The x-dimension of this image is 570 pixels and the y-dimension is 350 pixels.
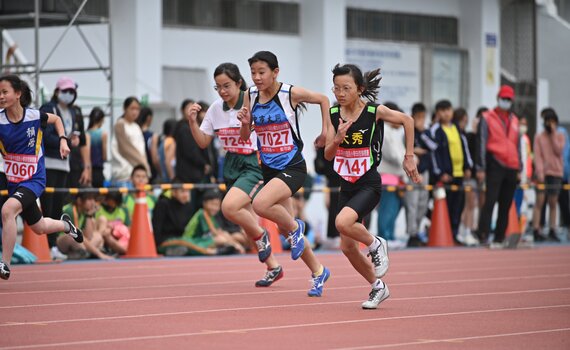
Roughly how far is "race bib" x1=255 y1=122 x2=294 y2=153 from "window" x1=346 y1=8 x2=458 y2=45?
21.9 m

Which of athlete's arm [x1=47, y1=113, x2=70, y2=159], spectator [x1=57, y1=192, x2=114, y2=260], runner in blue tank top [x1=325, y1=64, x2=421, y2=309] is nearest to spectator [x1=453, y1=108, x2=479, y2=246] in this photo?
spectator [x1=57, y1=192, x2=114, y2=260]

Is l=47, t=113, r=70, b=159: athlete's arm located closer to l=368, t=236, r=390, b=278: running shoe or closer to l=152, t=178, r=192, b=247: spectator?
l=368, t=236, r=390, b=278: running shoe

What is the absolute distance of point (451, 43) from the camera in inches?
1389

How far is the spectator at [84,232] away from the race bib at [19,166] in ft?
15.0

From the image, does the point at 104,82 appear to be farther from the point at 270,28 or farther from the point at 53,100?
the point at 53,100

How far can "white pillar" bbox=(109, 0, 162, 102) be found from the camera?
87.8 feet

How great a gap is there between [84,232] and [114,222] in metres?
0.75

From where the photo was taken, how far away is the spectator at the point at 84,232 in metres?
16.1

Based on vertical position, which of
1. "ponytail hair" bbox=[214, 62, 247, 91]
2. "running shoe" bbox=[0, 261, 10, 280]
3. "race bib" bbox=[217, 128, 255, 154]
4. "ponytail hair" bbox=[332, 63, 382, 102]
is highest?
"ponytail hair" bbox=[214, 62, 247, 91]

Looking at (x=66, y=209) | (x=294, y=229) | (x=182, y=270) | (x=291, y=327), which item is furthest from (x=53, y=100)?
(x=291, y=327)

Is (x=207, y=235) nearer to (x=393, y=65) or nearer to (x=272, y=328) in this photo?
(x=272, y=328)

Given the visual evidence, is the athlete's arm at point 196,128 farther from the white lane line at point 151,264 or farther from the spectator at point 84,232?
the spectator at point 84,232

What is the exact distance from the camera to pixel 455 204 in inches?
792

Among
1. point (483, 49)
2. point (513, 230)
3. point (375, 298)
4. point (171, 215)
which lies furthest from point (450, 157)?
point (483, 49)
